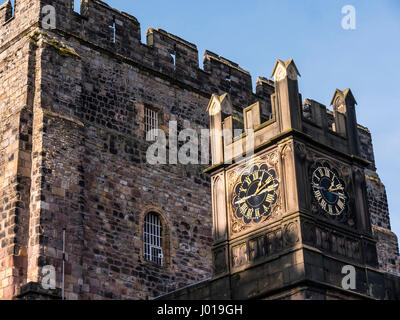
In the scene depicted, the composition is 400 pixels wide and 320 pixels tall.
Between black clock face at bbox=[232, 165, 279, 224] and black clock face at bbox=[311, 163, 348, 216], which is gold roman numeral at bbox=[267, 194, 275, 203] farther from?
black clock face at bbox=[311, 163, 348, 216]

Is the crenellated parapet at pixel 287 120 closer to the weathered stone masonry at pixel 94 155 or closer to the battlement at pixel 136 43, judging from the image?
the weathered stone masonry at pixel 94 155

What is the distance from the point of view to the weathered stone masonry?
77.7 feet

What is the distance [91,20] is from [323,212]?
9.42 metres

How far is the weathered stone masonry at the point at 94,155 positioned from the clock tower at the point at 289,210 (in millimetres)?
2562

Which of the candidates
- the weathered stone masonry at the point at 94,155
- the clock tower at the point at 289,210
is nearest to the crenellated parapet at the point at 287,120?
the clock tower at the point at 289,210

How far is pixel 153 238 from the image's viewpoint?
26328mm

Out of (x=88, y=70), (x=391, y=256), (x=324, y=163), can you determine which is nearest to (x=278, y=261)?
(x=324, y=163)

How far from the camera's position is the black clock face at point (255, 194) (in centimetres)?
2216

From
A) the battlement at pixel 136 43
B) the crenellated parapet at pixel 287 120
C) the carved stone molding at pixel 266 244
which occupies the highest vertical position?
the battlement at pixel 136 43

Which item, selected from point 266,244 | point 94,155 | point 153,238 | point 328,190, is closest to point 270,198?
point 266,244

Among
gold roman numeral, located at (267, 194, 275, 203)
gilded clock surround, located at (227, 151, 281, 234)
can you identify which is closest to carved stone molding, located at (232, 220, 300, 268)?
gilded clock surround, located at (227, 151, 281, 234)

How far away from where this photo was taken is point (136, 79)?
91.6 feet
